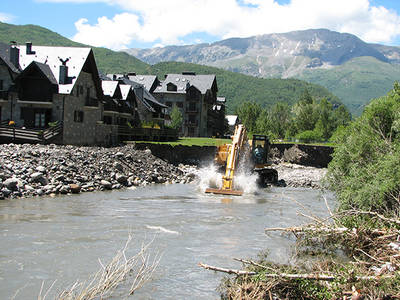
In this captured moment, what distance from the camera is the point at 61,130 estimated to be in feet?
138

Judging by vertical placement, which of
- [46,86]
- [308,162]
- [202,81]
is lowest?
[308,162]

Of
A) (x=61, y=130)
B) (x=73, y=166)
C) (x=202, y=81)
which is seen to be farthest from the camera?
(x=202, y=81)

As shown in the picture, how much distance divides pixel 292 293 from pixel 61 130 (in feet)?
118

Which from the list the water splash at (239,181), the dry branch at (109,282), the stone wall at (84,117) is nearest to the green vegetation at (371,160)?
the dry branch at (109,282)

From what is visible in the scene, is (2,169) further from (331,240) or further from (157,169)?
(331,240)

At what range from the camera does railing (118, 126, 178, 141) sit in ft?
172

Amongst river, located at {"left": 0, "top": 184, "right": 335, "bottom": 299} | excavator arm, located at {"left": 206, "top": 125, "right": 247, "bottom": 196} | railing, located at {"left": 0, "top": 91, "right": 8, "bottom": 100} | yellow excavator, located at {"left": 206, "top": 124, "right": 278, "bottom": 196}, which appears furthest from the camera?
railing, located at {"left": 0, "top": 91, "right": 8, "bottom": 100}

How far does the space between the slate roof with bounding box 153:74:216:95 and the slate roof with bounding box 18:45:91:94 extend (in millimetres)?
40744

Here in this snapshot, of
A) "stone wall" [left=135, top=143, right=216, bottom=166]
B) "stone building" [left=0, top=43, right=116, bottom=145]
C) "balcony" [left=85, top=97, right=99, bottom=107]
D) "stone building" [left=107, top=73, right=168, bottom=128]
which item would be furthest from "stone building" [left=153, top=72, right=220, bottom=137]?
"stone building" [left=0, top=43, right=116, bottom=145]

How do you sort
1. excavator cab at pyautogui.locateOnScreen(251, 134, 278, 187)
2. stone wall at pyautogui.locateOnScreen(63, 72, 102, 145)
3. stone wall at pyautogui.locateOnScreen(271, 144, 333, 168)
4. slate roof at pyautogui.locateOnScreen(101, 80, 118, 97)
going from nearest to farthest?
excavator cab at pyautogui.locateOnScreen(251, 134, 278, 187)
stone wall at pyautogui.locateOnScreen(63, 72, 102, 145)
slate roof at pyautogui.locateOnScreen(101, 80, 118, 97)
stone wall at pyautogui.locateOnScreen(271, 144, 333, 168)

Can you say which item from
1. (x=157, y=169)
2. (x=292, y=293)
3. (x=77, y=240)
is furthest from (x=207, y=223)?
(x=157, y=169)

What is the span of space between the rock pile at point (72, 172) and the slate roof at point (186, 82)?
155ft

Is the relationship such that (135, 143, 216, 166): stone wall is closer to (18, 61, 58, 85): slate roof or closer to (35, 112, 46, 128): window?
(35, 112, 46, 128): window

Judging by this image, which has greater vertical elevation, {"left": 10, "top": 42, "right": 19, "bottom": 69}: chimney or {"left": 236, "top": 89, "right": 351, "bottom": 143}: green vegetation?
{"left": 10, "top": 42, "right": 19, "bottom": 69}: chimney
